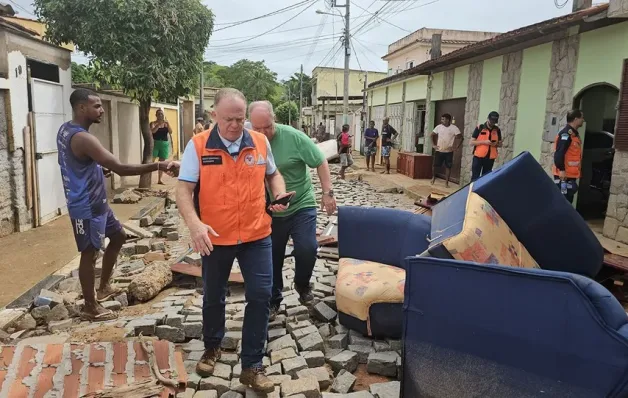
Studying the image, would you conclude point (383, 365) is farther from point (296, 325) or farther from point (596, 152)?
point (596, 152)

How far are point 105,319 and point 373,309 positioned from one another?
7.47 feet

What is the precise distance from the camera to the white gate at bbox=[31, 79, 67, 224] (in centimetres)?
754

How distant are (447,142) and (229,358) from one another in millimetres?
10231

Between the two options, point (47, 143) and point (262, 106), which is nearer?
point (262, 106)

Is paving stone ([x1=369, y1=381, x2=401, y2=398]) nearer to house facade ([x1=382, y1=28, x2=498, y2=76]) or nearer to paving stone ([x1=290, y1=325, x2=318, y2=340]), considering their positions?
paving stone ([x1=290, y1=325, x2=318, y2=340])

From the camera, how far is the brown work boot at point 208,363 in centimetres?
321

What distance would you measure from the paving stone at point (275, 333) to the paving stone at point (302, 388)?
2.43 feet

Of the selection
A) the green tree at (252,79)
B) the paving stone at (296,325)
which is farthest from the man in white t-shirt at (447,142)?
the green tree at (252,79)

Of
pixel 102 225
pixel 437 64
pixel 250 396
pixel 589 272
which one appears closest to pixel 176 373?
pixel 250 396

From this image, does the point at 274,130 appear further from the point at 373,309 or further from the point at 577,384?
the point at 577,384

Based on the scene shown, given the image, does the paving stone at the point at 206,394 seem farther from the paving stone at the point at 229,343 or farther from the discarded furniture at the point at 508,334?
the discarded furniture at the point at 508,334

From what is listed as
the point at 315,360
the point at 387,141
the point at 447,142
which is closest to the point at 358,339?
the point at 315,360

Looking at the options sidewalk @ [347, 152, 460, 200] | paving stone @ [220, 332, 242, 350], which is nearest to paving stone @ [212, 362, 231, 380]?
paving stone @ [220, 332, 242, 350]

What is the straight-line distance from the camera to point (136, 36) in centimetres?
963
